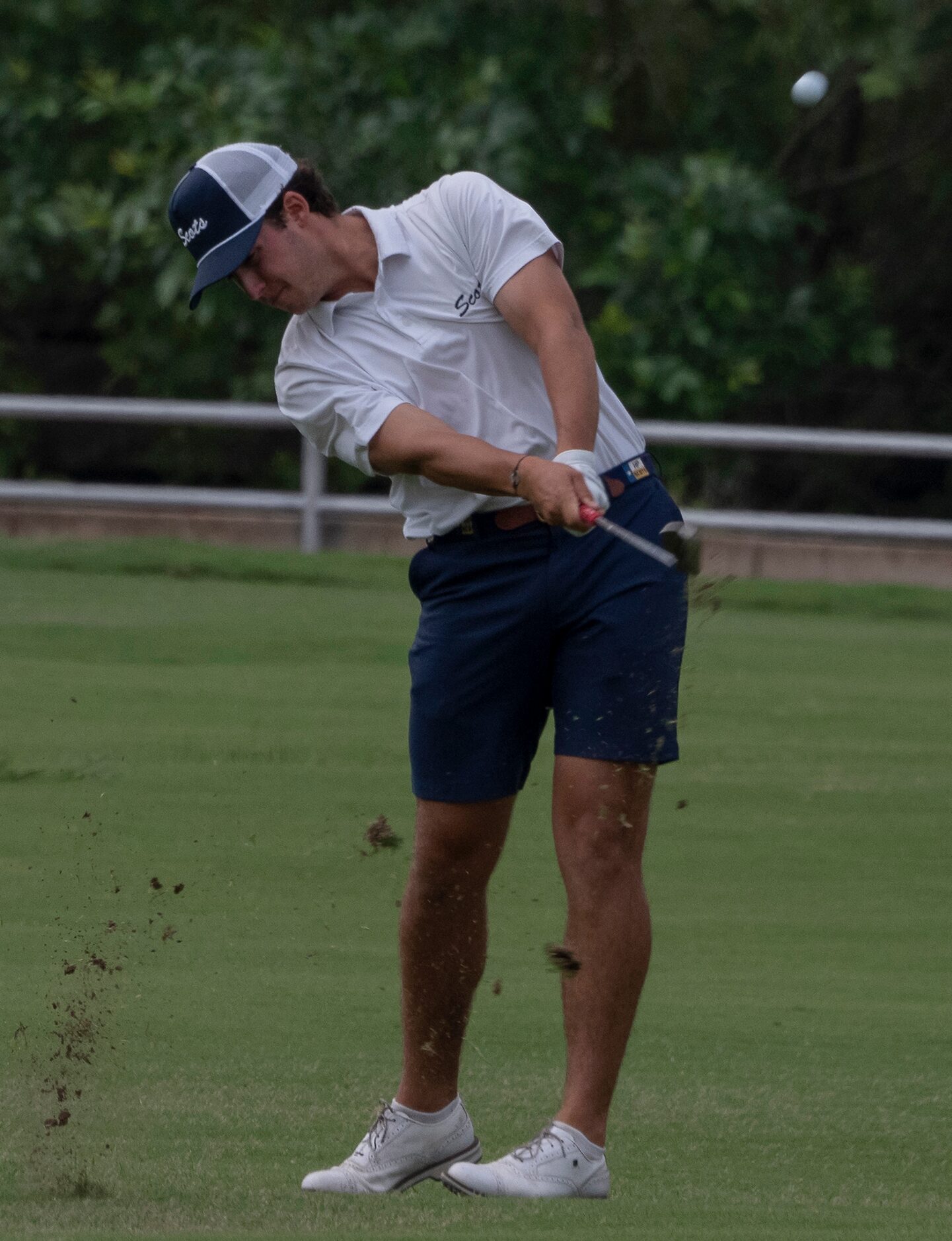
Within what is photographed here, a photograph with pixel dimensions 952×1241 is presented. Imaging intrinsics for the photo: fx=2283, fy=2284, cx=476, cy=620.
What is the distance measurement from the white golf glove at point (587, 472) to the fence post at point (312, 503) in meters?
9.64

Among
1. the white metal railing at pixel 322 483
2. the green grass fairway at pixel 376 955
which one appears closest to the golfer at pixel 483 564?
the green grass fairway at pixel 376 955

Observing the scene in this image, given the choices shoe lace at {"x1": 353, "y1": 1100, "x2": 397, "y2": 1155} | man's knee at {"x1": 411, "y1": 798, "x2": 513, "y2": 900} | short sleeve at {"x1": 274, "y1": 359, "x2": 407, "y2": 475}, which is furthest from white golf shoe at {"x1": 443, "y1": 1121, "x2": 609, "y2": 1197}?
short sleeve at {"x1": 274, "y1": 359, "x2": 407, "y2": 475}

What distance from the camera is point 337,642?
10648 millimetres

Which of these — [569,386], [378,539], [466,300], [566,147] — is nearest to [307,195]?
[466,300]

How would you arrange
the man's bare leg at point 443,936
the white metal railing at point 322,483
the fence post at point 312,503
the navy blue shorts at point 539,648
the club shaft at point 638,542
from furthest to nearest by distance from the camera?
the fence post at point 312,503 → the white metal railing at point 322,483 → the man's bare leg at point 443,936 → the navy blue shorts at point 539,648 → the club shaft at point 638,542

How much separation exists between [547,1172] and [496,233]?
5.35 feet

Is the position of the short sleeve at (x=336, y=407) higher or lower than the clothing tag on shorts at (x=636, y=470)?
higher

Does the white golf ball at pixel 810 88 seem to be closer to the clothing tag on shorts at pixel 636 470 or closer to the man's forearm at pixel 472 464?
the clothing tag on shorts at pixel 636 470

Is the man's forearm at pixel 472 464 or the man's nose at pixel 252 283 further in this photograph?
the man's nose at pixel 252 283

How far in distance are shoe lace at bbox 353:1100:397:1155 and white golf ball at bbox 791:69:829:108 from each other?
10.9m

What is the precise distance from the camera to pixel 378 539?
13914mm

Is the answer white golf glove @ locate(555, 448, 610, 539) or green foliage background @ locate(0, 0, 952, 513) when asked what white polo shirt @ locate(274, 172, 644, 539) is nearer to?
white golf glove @ locate(555, 448, 610, 539)

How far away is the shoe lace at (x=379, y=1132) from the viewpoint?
409 cm

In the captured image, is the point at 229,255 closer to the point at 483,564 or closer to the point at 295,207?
the point at 295,207
